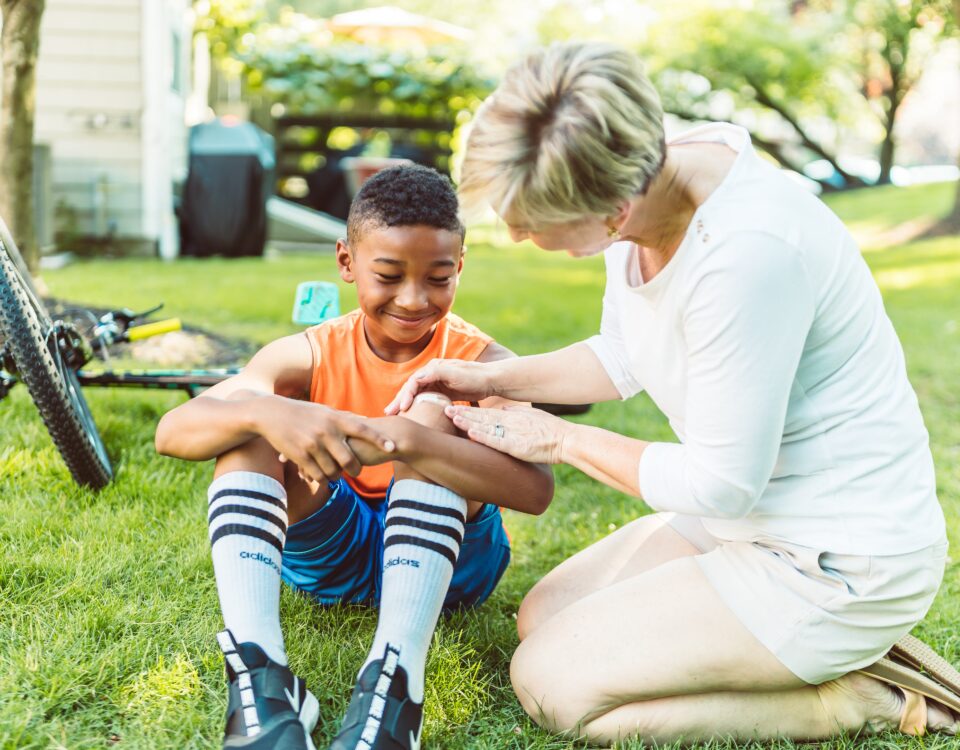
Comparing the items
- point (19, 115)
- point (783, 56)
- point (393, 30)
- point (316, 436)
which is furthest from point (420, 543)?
point (783, 56)

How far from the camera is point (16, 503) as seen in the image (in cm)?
255

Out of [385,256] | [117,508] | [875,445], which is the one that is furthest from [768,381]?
[117,508]

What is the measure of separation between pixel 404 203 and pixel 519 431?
0.54m

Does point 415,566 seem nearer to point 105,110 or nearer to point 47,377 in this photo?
point 47,377

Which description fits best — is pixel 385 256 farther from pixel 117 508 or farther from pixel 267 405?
pixel 117 508

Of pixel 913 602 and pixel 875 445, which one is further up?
pixel 875 445

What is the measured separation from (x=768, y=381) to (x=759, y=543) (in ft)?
1.36

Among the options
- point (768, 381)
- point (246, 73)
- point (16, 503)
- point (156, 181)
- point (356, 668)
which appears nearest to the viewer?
point (768, 381)

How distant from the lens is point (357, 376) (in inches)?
84.8

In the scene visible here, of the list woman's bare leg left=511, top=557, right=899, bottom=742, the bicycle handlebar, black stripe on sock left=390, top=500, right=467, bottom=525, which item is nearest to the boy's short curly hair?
black stripe on sock left=390, top=500, right=467, bottom=525

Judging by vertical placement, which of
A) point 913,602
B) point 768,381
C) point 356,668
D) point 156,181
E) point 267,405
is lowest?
point 156,181

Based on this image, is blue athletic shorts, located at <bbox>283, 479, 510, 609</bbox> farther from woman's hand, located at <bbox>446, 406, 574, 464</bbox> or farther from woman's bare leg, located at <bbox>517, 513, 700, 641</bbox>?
woman's hand, located at <bbox>446, 406, 574, 464</bbox>

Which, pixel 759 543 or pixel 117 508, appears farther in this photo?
pixel 117 508

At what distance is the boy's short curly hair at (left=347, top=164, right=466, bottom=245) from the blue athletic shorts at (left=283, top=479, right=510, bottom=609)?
55cm
